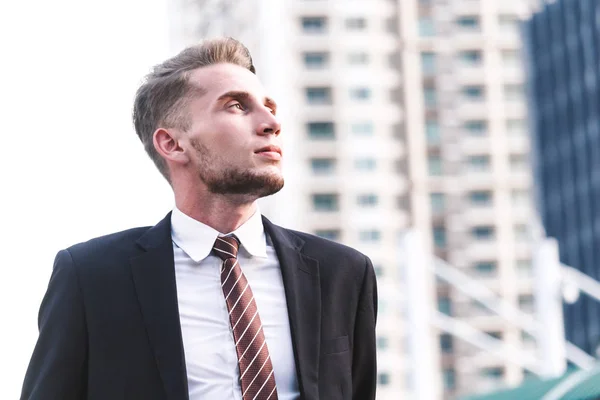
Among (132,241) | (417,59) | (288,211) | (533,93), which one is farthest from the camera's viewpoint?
(417,59)

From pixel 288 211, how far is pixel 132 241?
103958 mm

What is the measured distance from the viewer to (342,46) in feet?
368

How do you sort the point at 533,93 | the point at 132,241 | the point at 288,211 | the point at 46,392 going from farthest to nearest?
the point at 288,211, the point at 533,93, the point at 132,241, the point at 46,392

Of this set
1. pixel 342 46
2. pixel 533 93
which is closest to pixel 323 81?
pixel 342 46

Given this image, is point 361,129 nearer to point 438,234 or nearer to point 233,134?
point 438,234

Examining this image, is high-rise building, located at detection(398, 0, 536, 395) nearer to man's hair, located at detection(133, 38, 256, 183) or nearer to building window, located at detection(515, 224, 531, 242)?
building window, located at detection(515, 224, 531, 242)

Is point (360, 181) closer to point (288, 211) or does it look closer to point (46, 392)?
point (288, 211)

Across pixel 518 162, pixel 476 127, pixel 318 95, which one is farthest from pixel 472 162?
pixel 318 95

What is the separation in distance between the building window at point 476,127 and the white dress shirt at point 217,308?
112m

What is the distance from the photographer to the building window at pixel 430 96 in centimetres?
11706

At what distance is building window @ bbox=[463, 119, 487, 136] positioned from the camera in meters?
114

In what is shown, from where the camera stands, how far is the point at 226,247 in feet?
11.7

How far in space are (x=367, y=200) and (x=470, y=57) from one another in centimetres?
1896

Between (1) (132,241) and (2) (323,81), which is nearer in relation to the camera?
(1) (132,241)
